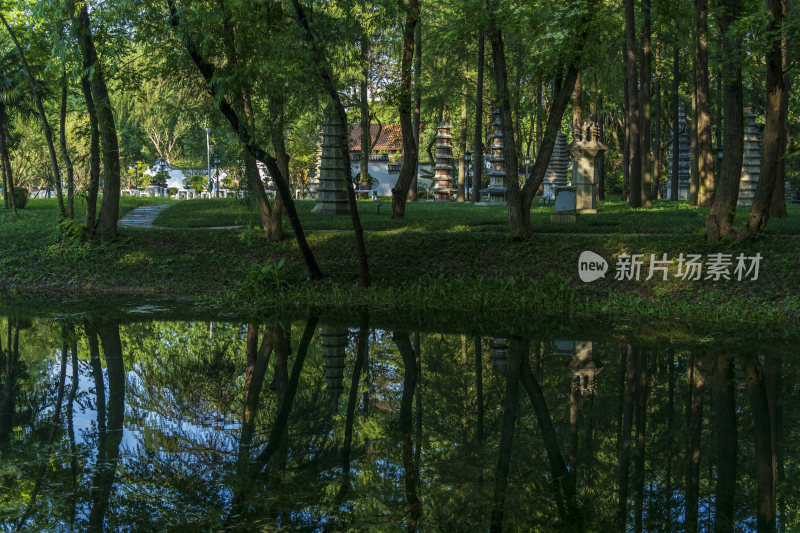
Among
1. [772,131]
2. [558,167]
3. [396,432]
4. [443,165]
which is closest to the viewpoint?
[396,432]

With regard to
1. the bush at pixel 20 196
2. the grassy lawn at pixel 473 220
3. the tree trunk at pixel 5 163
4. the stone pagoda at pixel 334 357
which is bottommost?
the stone pagoda at pixel 334 357

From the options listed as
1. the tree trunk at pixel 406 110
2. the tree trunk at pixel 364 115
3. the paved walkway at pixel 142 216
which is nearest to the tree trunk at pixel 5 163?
the paved walkway at pixel 142 216

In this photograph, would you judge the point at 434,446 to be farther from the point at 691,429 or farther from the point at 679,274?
the point at 679,274

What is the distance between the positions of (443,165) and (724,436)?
34019 mm

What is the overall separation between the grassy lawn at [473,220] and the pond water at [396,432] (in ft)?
22.4

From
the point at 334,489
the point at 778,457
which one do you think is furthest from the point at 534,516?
the point at 778,457

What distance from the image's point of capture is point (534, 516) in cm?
638

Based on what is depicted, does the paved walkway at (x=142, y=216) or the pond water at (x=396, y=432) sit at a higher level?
the paved walkway at (x=142, y=216)

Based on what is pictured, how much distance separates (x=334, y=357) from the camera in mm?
12422

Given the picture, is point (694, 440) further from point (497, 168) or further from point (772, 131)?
point (497, 168)

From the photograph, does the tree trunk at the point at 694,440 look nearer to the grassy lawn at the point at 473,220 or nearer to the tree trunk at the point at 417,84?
the grassy lawn at the point at 473,220

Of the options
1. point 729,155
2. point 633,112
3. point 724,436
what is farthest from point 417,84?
point 724,436

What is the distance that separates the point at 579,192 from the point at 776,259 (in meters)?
9.03

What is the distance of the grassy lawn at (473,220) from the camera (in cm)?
2036
